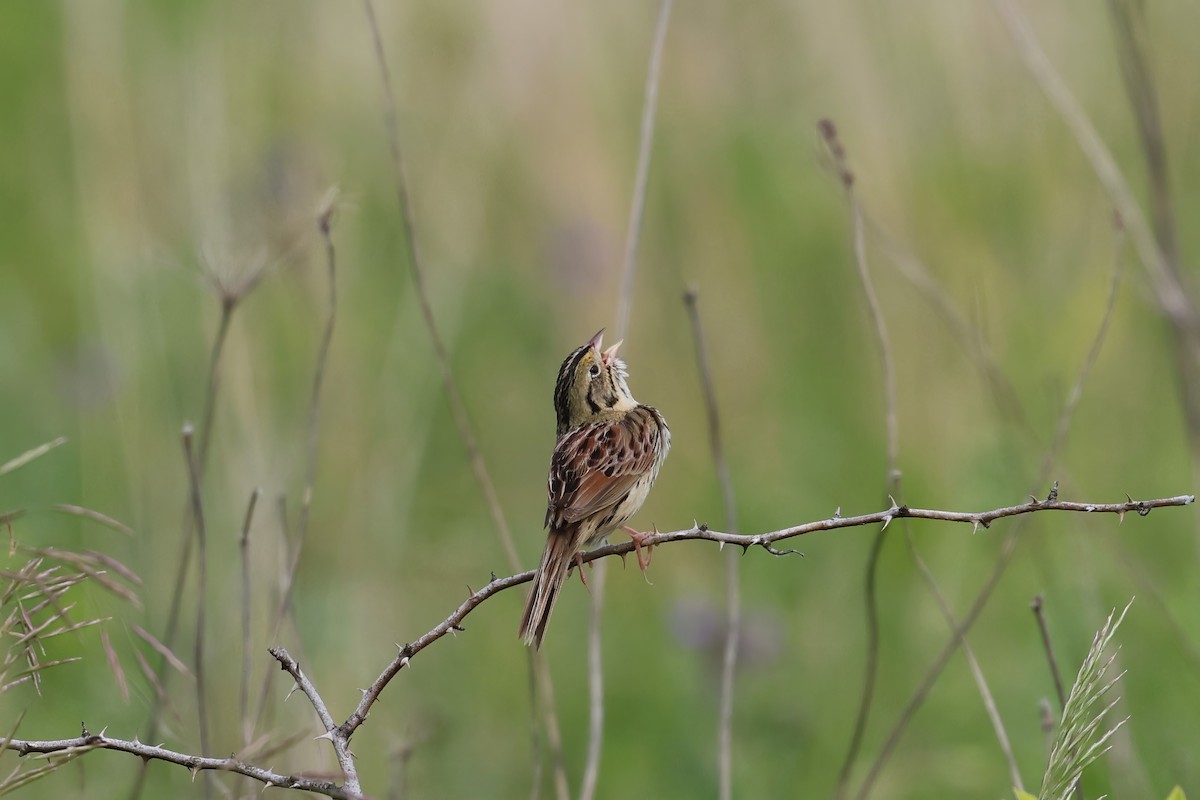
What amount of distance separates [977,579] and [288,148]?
3.85 meters

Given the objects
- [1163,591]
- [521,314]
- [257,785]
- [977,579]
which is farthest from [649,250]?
[257,785]

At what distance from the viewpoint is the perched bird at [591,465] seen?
320 centimetres

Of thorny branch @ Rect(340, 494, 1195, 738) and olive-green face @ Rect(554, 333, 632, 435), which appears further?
olive-green face @ Rect(554, 333, 632, 435)

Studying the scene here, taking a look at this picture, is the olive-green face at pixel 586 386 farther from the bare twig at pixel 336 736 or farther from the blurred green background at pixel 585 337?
the bare twig at pixel 336 736

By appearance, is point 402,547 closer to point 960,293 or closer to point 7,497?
point 7,497

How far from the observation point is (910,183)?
6469mm

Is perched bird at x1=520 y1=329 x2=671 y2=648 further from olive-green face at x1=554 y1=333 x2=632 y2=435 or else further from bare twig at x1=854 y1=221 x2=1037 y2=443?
bare twig at x1=854 y1=221 x2=1037 y2=443

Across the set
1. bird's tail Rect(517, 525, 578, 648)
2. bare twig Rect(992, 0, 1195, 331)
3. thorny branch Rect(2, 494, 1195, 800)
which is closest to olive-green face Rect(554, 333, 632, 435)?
bird's tail Rect(517, 525, 578, 648)

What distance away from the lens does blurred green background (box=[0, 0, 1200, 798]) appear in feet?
15.6

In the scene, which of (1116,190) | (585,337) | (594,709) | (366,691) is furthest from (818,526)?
(585,337)

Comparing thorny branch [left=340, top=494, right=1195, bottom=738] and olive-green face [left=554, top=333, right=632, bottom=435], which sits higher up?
olive-green face [left=554, top=333, right=632, bottom=435]

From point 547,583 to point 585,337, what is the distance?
3113mm

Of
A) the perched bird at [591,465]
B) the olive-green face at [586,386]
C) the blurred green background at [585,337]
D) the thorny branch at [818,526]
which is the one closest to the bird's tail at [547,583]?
the perched bird at [591,465]

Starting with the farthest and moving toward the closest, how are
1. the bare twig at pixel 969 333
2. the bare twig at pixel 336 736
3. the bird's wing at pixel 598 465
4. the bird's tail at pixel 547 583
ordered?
the bare twig at pixel 969 333 → the bird's wing at pixel 598 465 → the bird's tail at pixel 547 583 → the bare twig at pixel 336 736
